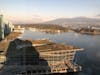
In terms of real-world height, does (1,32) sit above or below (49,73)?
above

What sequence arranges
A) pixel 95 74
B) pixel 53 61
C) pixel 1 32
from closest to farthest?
1. pixel 95 74
2. pixel 53 61
3. pixel 1 32

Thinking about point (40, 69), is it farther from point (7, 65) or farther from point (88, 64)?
point (88, 64)

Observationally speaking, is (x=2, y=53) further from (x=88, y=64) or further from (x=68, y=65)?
(x=88, y=64)

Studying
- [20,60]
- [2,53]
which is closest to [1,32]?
[2,53]

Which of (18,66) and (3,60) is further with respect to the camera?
(3,60)

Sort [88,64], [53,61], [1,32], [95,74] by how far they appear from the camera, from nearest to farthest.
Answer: [95,74], [53,61], [88,64], [1,32]

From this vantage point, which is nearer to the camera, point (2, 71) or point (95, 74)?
point (2, 71)

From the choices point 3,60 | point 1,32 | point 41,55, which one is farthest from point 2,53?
point 1,32

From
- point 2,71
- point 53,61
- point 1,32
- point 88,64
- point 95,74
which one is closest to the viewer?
point 2,71

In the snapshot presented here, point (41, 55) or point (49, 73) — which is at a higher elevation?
point (41, 55)

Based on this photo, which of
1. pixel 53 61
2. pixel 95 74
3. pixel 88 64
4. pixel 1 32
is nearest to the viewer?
pixel 95 74
